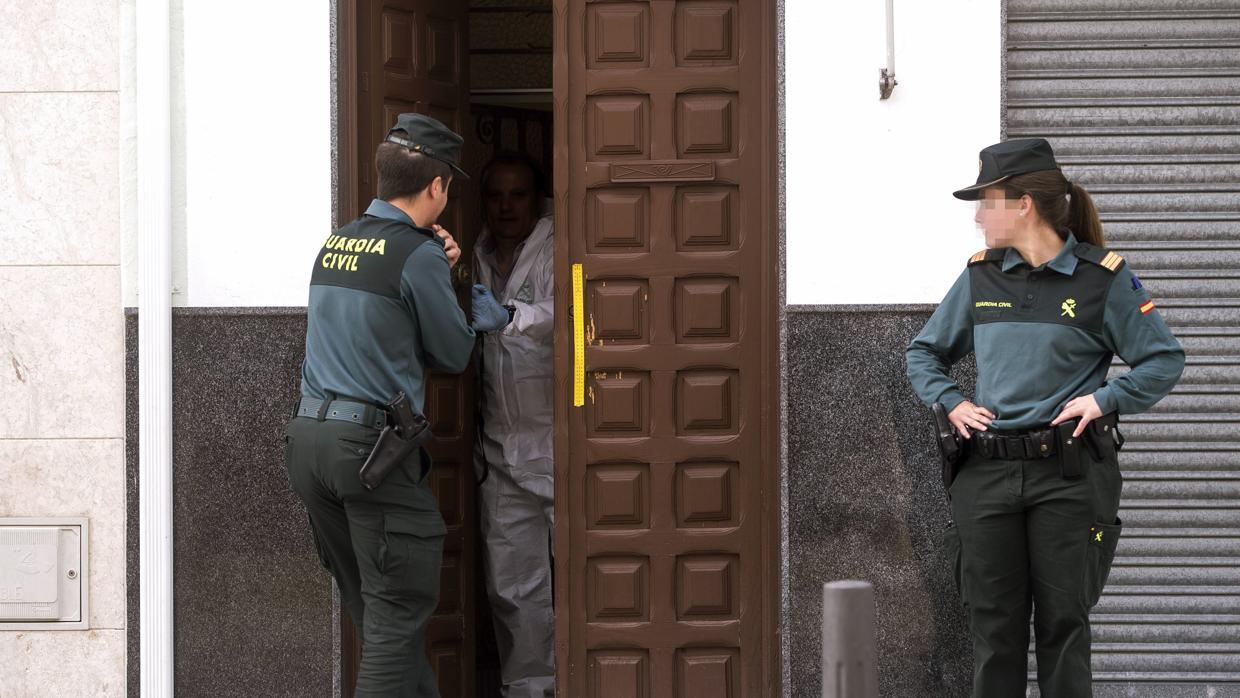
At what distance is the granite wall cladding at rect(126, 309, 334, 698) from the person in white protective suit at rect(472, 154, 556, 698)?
3.05 ft

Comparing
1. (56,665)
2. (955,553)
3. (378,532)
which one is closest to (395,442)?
(378,532)

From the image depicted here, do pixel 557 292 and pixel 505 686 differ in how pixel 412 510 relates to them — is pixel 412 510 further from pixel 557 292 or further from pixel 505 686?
pixel 505 686

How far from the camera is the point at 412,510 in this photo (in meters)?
4.31

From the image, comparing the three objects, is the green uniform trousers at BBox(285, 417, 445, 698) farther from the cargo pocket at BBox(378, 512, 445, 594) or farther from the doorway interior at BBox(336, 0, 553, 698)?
the doorway interior at BBox(336, 0, 553, 698)

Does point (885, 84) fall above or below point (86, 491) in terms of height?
above

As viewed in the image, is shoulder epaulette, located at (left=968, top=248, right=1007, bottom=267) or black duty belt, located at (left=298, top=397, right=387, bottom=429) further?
shoulder epaulette, located at (left=968, top=248, right=1007, bottom=267)

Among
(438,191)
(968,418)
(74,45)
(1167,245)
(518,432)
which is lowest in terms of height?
(518,432)

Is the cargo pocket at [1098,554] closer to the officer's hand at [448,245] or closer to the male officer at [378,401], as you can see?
the male officer at [378,401]

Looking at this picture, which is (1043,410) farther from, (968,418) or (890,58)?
(890,58)

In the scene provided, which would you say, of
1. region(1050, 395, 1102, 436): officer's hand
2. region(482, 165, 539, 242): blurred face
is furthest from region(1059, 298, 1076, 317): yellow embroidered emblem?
region(482, 165, 539, 242): blurred face

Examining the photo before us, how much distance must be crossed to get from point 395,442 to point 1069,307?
6.98ft

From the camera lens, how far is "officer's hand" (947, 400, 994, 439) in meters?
4.24

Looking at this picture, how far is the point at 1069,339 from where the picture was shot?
416cm

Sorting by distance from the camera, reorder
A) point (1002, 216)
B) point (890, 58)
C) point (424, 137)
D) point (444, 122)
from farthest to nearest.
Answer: point (444, 122) → point (890, 58) → point (424, 137) → point (1002, 216)
